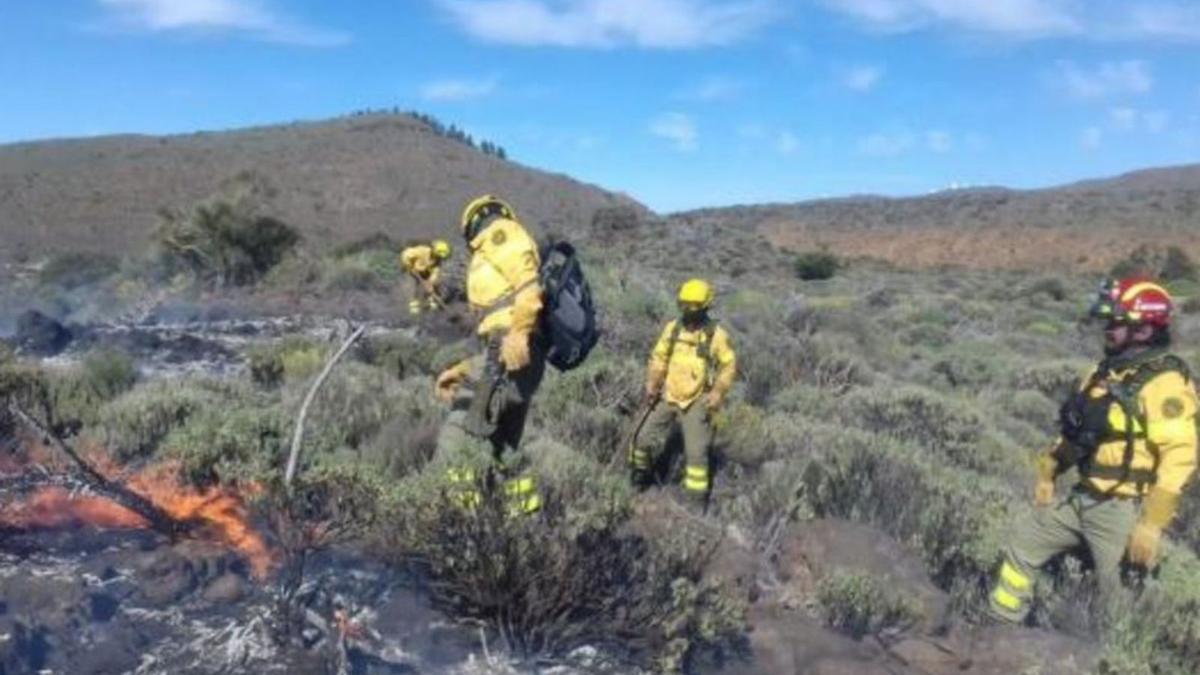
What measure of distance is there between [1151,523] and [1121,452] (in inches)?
15.8

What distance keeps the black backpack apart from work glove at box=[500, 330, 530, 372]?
11.2 inches

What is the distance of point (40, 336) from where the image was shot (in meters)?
14.4

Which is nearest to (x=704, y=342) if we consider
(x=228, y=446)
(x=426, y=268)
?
(x=426, y=268)

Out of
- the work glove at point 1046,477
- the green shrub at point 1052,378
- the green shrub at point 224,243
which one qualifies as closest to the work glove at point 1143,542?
the work glove at point 1046,477

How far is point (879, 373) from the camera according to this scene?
16469 millimetres

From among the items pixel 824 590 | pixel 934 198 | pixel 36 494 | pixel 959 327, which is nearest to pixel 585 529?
pixel 824 590

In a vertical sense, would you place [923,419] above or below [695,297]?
below

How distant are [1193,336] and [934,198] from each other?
193 feet

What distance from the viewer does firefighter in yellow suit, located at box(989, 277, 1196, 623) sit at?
610 cm

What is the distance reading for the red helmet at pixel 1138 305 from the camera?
6203mm

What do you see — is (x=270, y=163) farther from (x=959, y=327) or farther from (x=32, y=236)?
(x=959, y=327)

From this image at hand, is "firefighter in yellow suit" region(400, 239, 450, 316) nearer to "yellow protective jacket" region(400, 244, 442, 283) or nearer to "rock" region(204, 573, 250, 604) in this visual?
"yellow protective jacket" region(400, 244, 442, 283)

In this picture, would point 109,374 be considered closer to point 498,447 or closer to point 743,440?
point 498,447

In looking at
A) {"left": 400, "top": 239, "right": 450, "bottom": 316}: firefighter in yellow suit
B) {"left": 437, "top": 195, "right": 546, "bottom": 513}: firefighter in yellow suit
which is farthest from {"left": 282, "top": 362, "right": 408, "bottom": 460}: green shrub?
{"left": 400, "top": 239, "right": 450, "bottom": 316}: firefighter in yellow suit
